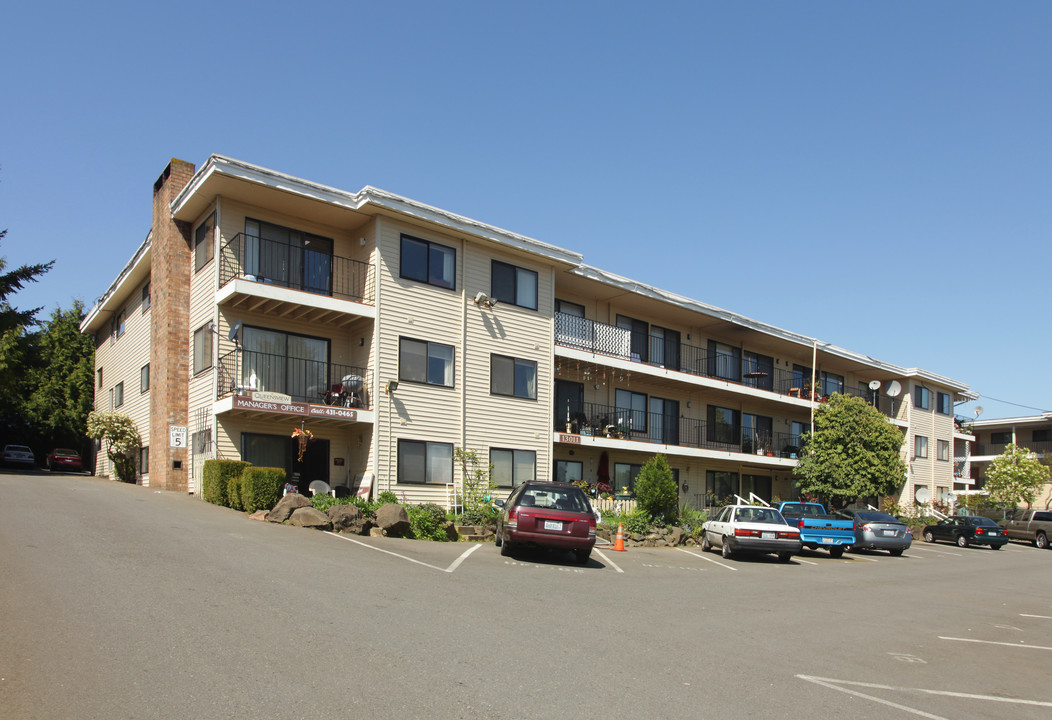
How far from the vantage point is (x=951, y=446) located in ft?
160

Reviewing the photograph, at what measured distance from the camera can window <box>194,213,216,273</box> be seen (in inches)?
869

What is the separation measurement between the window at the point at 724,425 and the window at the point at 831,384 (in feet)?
23.5

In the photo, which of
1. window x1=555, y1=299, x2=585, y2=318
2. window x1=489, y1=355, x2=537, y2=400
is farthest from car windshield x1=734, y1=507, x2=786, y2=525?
window x1=555, y1=299, x2=585, y2=318

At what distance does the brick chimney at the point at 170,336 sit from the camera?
23.0 metres

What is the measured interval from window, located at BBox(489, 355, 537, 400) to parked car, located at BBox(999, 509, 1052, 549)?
24292 millimetres

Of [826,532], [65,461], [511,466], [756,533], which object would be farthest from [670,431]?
[65,461]

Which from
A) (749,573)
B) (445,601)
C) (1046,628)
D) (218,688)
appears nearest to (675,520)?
(749,573)

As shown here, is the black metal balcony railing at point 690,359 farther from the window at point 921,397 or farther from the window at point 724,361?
the window at point 921,397

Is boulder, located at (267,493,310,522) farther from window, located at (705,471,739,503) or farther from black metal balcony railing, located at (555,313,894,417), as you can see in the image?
window, located at (705,471,739,503)

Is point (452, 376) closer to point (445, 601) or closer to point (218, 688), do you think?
point (445, 601)

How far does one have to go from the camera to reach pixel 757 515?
2188cm

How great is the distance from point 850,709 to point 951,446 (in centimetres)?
4729

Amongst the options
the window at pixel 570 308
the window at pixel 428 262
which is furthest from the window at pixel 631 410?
the window at pixel 428 262

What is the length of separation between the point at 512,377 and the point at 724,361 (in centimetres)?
1358
